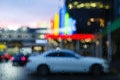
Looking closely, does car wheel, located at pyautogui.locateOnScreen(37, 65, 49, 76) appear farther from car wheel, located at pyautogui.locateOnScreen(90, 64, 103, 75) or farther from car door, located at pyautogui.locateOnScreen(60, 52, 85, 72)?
car wheel, located at pyautogui.locateOnScreen(90, 64, 103, 75)

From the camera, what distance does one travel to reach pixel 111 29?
41.3m

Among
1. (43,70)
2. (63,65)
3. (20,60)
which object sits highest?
(63,65)

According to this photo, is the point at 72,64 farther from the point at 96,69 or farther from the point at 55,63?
the point at 96,69

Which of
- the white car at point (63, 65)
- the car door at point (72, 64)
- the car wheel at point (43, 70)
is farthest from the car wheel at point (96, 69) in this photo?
the car wheel at point (43, 70)

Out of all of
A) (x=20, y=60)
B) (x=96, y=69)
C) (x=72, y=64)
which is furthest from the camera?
(x=20, y=60)

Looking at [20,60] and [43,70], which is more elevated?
[43,70]

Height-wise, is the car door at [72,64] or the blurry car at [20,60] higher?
the car door at [72,64]

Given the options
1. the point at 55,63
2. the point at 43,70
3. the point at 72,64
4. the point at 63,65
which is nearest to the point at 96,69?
the point at 72,64

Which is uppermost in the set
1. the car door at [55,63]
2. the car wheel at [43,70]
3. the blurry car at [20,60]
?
the car door at [55,63]

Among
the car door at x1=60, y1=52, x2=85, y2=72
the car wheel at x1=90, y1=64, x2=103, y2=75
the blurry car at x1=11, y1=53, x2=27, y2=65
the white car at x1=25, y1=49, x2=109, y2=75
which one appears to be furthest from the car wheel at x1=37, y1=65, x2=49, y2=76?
the blurry car at x1=11, y1=53, x2=27, y2=65

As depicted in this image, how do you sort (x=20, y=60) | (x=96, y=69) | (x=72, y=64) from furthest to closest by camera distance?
(x=20, y=60) → (x=96, y=69) → (x=72, y=64)

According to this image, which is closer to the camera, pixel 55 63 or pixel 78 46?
pixel 55 63

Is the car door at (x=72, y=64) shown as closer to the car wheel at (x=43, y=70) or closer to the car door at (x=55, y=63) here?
the car door at (x=55, y=63)

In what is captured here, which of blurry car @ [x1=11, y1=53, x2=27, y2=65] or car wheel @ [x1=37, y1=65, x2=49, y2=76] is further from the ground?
car wheel @ [x1=37, y1=65, x2=49, y2=76]
